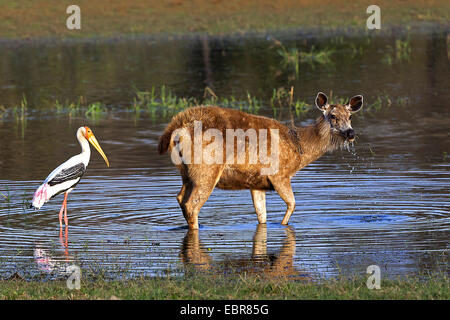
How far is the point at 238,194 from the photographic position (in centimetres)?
1370

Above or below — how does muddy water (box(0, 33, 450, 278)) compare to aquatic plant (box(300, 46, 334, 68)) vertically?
below

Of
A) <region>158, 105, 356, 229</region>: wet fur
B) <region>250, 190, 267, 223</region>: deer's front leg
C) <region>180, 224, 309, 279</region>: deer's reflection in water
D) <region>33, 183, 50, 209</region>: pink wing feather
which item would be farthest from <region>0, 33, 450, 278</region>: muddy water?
<region>158, 105, 356, 229</region>: wet fur

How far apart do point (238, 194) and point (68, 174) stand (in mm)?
2772

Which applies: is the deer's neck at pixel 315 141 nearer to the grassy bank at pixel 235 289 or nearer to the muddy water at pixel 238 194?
the muddy water at pixel 238 194

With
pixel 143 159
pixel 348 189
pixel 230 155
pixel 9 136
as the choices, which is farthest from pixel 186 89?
pixel 230 155

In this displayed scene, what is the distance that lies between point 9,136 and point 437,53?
643 inches

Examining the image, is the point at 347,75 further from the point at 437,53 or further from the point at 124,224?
the point at 124,224

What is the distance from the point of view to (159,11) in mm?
39688

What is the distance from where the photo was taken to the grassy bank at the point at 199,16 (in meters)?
38.1

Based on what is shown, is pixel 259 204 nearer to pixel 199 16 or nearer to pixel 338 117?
pixel 338 117

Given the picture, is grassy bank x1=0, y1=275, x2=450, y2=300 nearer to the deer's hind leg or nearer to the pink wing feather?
the deer's hind leg

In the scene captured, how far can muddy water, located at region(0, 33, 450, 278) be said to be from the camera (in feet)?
31.3

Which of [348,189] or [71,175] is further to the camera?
[348,189]
